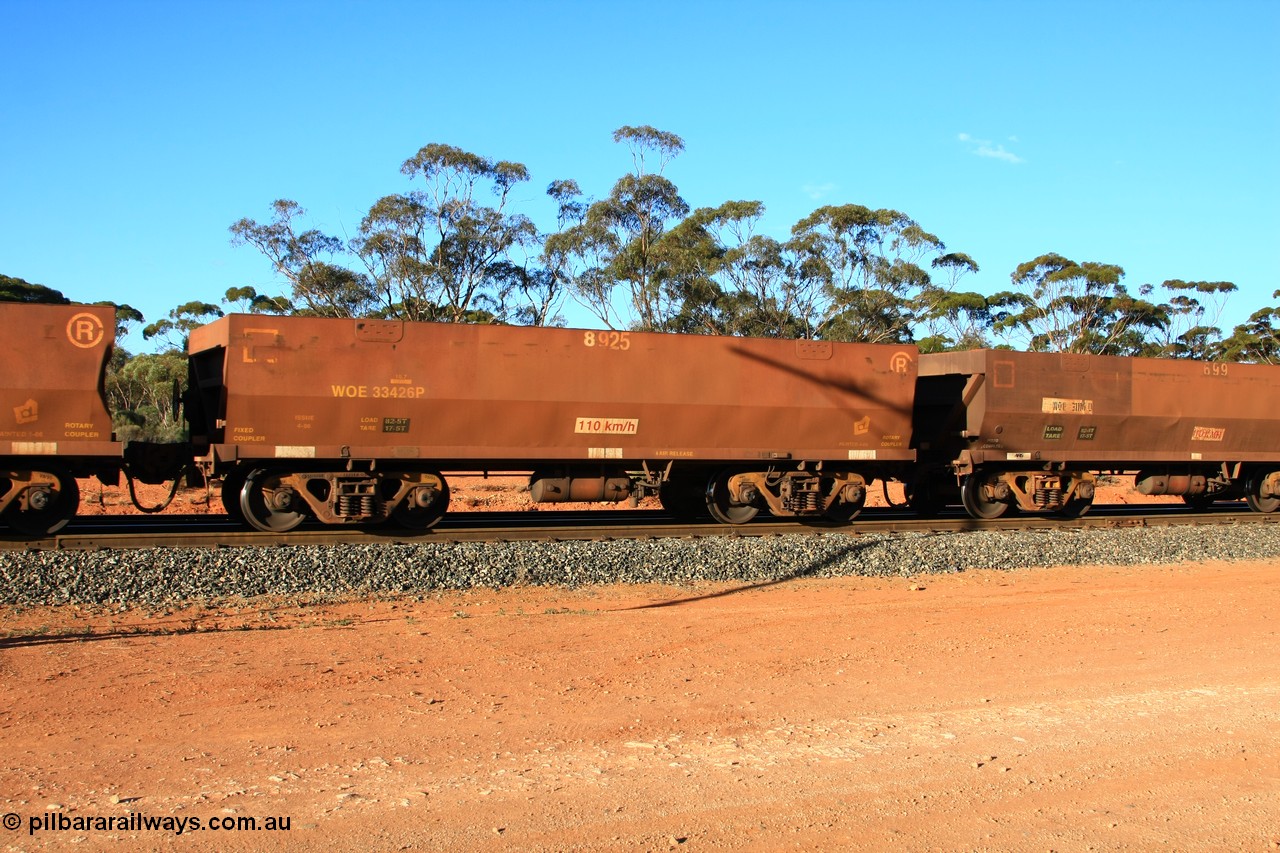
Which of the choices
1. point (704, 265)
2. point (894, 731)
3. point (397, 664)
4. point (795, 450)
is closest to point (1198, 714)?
point (894, 731)

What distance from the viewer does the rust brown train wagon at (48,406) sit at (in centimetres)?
1167

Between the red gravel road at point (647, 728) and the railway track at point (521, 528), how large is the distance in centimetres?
242

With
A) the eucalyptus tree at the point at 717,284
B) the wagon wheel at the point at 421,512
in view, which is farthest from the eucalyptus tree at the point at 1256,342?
the wagon wheel at the point at 421,512

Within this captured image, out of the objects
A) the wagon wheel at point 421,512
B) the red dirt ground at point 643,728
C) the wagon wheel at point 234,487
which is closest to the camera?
the red dirt ground at point 643,728

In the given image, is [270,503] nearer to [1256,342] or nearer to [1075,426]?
[1075,426]

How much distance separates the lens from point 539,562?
38.0 ft

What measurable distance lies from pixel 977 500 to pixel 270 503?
1097 centimetres

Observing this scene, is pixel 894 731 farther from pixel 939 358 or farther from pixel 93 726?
pixel 939 358

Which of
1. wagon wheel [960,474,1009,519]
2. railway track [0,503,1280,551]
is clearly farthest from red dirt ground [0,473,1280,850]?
wagon wheel [960,474,1009,519]

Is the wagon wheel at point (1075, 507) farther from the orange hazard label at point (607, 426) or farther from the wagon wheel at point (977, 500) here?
the orange hazard label at point (607, 426)

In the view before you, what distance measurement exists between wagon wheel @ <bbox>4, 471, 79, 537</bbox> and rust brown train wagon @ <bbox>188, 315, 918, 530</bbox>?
151 cm

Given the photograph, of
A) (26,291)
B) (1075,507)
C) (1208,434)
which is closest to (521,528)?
(1075,507)

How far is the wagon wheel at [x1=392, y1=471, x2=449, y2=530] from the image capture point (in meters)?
13.7

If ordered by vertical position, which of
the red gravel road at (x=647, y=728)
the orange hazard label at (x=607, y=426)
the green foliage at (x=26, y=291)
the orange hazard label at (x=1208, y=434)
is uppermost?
the green foliage at (x=26, y=291)
